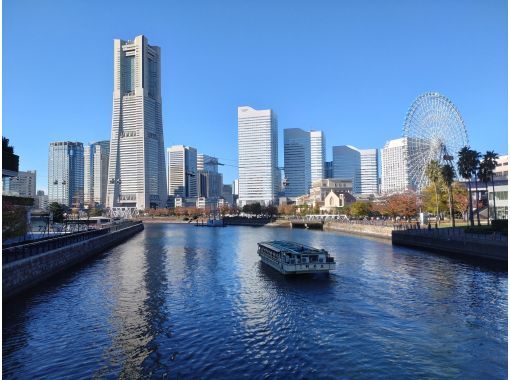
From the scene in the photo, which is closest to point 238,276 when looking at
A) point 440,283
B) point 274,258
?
point 274,258

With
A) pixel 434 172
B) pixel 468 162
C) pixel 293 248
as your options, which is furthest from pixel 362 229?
pixel 293 248

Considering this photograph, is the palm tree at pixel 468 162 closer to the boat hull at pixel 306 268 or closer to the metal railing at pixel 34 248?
the boat hull at pixel 306 268

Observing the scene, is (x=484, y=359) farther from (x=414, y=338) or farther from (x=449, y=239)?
(x=449, y=239)

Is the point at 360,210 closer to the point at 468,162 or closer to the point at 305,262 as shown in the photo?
the point at 468,162

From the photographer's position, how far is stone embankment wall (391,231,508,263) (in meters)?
57.1

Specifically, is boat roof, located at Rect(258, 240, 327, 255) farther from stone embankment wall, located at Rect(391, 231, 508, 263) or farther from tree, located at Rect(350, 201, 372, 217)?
tree, located at Rect(350, 201, 372, 217)

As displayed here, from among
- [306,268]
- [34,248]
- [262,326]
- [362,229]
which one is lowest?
[262,326]

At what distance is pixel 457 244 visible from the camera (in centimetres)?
6781

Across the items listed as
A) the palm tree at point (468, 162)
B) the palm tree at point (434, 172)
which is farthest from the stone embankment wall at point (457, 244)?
the palm tree at point (434, 172)

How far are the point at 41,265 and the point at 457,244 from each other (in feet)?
190

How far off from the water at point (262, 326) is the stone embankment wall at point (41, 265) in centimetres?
142

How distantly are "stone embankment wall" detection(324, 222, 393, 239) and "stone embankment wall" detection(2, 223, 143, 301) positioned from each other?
66.3 meters

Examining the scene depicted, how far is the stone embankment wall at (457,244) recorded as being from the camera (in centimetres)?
5709

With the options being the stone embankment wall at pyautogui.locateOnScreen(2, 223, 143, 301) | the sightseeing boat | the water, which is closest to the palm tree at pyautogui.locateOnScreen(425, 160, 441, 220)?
the water
